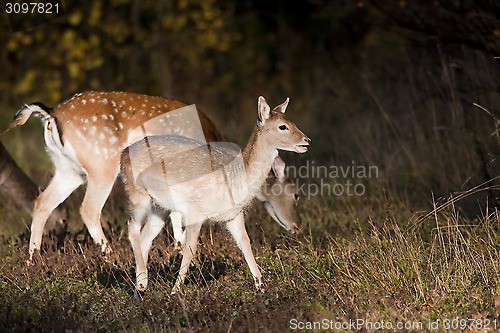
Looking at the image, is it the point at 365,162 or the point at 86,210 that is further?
the point at 365,162

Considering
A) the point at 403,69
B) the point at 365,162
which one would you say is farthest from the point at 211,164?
the point at 403,69

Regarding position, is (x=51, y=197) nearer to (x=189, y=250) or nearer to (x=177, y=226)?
(x=177, y=226)

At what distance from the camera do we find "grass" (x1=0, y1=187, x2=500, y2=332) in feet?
18.2

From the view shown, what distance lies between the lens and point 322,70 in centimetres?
1777

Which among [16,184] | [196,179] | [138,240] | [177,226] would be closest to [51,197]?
[16,184]

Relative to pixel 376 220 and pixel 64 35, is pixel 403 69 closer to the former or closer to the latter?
pixel 376 220

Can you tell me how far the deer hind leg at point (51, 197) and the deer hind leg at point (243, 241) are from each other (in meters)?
1.97

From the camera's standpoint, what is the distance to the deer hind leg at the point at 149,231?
7.14m

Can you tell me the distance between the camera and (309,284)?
6.29 meters

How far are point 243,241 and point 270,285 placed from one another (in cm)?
58

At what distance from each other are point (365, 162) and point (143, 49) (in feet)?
29.1

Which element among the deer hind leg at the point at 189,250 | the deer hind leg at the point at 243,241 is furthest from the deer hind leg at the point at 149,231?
the deer hind leg at the point at 243,241

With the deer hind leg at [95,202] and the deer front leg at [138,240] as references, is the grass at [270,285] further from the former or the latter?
the deer hind leg at [95,202]

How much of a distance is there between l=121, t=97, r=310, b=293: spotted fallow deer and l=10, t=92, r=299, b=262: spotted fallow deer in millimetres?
786
